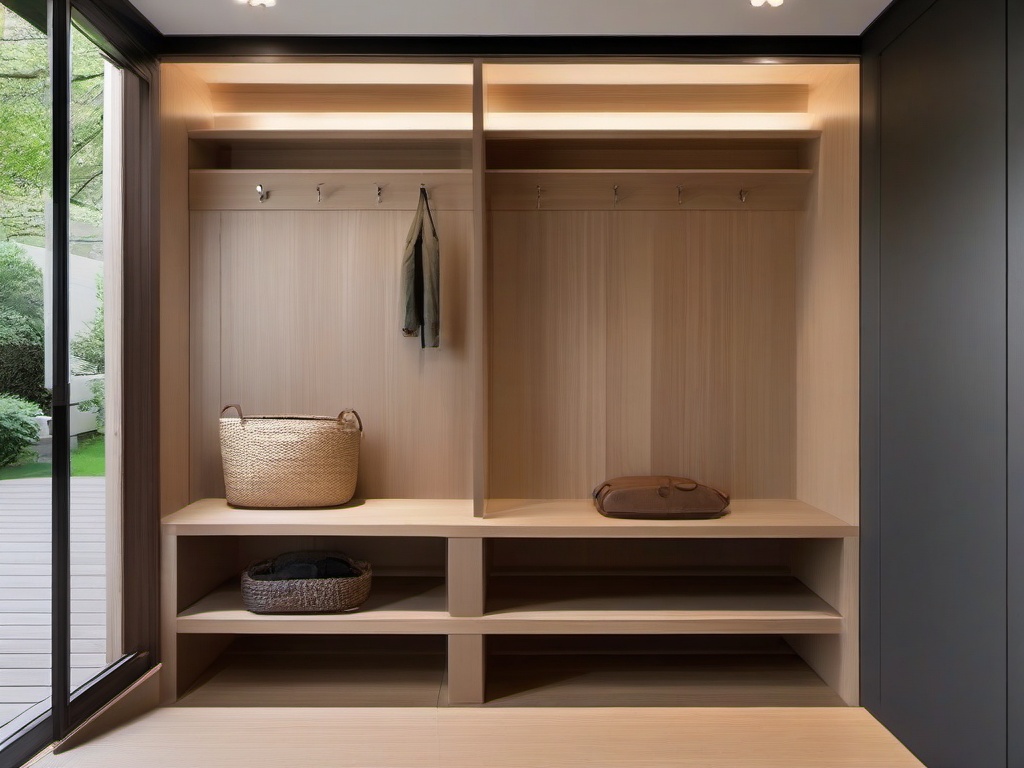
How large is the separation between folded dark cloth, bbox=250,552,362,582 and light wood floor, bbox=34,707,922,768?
46cm

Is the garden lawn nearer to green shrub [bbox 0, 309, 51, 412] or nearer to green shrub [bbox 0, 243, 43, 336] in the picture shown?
green shrub [bbox 0, 309, 51, 412]

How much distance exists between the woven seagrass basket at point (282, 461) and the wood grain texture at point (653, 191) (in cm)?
120

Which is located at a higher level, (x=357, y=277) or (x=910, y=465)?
(x=357, y=277)

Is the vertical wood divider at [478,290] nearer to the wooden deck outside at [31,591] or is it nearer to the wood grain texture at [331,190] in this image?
the wood grain texture at [331,190]

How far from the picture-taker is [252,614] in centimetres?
278

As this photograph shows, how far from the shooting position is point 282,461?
289 centimetres

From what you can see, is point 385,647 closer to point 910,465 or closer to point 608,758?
point 608,758

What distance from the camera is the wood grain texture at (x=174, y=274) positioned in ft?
9.30

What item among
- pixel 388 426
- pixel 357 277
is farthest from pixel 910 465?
pixel 357 277

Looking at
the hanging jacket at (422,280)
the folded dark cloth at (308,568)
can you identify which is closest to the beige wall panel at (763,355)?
the hanging jacket at (422,280)

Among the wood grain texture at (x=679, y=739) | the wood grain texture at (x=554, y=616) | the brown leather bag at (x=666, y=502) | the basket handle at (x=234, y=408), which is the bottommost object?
the wood grain texture at (x=679, y=739)

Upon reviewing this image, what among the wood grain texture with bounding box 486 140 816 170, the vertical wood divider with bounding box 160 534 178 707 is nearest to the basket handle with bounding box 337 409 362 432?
the vertical wood divider with bounding box 160 534 178 707

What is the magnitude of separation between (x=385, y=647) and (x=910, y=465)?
2.17 metres

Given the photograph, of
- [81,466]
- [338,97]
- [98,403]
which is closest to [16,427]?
[81,466]
